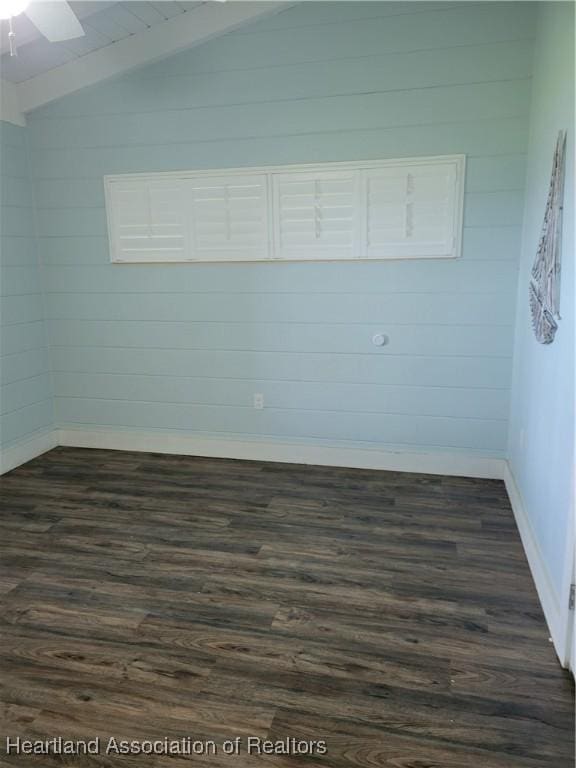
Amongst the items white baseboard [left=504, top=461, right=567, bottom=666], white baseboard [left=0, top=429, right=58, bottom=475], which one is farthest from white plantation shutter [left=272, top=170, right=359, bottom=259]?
white baseboard [left=0, top=429, right=58, bottom=475]

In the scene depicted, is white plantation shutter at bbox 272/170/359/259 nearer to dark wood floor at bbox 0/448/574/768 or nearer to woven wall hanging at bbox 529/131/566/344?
woven wall hanging at bbox 529/131/566/344

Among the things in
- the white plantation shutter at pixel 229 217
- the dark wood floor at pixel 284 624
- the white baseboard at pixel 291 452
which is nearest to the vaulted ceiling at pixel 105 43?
the white plantation shutter at pixel 229 217

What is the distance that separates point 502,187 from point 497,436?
5.15ft

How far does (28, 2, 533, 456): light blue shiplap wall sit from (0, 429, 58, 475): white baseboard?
9.7 inches

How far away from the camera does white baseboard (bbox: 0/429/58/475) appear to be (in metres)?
3.90

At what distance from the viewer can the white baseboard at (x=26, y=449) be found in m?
3.90

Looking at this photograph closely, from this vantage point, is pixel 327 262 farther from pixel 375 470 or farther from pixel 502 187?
pixel 375 470

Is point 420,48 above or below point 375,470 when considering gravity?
above

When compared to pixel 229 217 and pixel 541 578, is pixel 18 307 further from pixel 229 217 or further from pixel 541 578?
pixel 541 578

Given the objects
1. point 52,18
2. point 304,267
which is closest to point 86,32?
point 52,18

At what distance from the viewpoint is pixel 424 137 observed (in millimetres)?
3369

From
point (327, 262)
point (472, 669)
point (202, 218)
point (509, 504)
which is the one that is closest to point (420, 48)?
point (327, 262)

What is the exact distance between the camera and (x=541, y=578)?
95.0 inches

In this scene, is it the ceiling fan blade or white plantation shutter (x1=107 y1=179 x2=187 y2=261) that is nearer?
the ceiling fan blade
